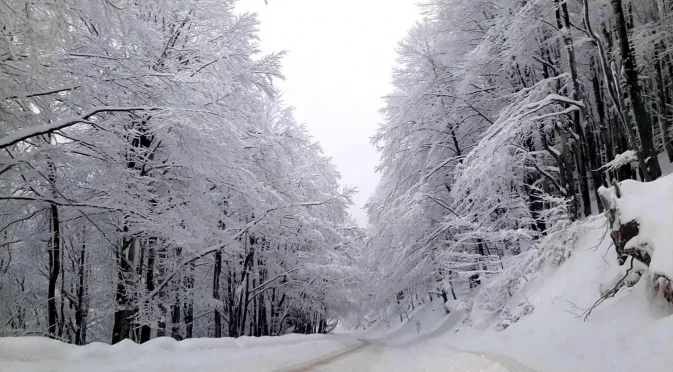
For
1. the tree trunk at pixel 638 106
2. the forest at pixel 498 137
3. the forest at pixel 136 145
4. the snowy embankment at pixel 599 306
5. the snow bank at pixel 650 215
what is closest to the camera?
the snowy embankment at pixel 599 306

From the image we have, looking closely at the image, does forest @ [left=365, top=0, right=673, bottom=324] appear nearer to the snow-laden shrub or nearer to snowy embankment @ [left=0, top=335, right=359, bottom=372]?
the snow-laden shrub

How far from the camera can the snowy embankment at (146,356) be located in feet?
15.8

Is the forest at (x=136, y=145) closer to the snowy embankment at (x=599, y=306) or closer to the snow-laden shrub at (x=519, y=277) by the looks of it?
the snow-laden shrub at (x=519, y=277)

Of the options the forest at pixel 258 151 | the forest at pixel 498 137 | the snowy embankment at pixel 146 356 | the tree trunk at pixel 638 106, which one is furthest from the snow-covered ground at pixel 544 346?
the tree trunk at pixel 638 106

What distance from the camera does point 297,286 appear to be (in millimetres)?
19266

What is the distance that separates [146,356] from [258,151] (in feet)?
18.7

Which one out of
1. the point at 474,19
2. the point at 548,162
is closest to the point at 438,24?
the point at 474,19

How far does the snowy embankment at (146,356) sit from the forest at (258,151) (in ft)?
7.12

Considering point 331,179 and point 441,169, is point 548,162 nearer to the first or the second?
point 441,169

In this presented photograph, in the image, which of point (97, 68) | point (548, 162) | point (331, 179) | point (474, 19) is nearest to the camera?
point (97, 68)

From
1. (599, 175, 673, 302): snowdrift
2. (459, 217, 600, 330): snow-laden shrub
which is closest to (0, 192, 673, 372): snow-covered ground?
(459, 217, 600, 330): snow-laden shrub

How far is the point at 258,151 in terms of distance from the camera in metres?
10.5

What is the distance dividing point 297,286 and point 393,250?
574 centimetres

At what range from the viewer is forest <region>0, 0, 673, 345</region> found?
6238mm
